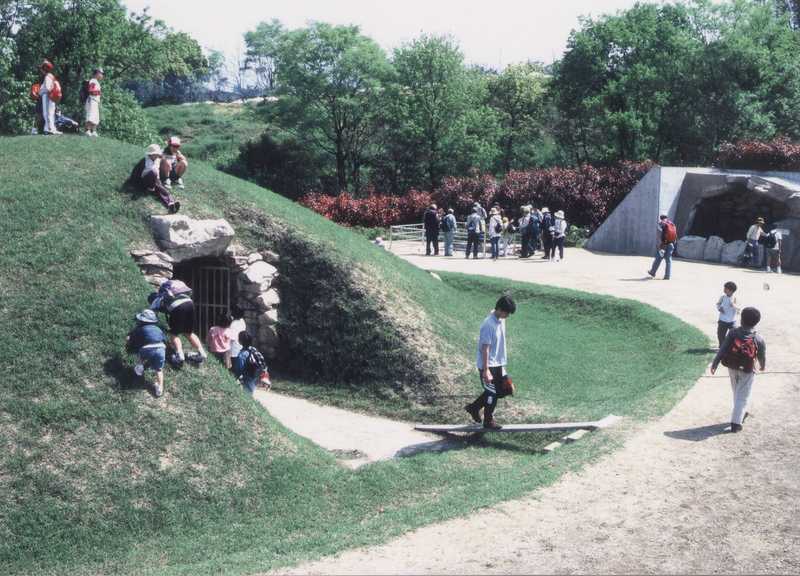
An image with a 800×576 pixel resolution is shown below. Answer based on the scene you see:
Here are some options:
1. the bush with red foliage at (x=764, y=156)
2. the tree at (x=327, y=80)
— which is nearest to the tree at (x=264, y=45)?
the tree at (x=327, y=80)

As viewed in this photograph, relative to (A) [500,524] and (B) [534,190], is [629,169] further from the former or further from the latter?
(A) [500,524]

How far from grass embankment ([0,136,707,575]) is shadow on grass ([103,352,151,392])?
0.02 metres

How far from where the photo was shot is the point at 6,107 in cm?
3206

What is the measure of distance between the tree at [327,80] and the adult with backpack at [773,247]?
25.7 meters

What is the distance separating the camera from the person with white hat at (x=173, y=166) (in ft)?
56.6

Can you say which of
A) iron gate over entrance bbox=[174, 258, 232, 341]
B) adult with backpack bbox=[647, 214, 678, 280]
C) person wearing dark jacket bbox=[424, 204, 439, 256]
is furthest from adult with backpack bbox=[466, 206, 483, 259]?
iron gate over entrance bbox=[174, 258, 232, 341]

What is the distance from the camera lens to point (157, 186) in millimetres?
16594

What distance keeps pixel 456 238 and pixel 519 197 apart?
433 cm

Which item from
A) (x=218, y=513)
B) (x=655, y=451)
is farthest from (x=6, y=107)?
(x=655, y=451)

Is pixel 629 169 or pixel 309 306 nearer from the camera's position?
pixel 309 306

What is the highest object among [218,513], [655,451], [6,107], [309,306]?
[6,107]

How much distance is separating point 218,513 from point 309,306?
6769 mm

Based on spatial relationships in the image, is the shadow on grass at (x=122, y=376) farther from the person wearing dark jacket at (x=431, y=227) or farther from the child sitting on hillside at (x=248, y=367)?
the person wearing dark jacket at (x=431, y=227)

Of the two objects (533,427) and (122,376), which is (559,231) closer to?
(533,427)
